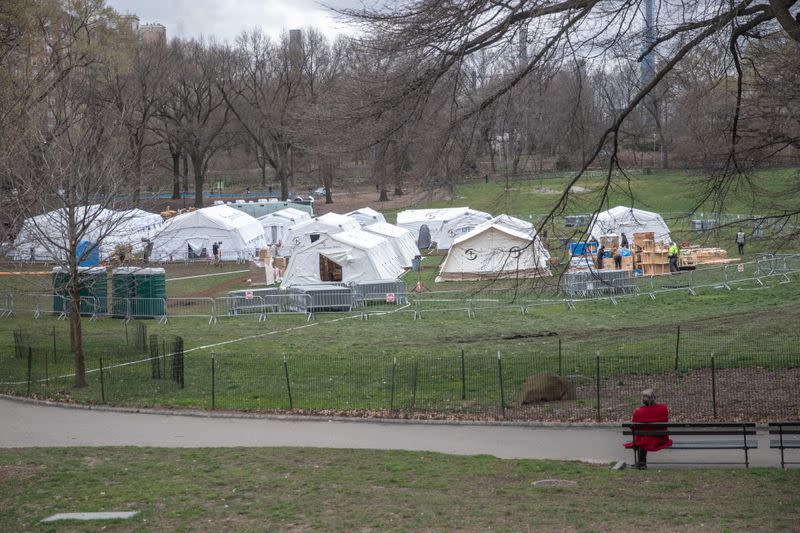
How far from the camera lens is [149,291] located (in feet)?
113

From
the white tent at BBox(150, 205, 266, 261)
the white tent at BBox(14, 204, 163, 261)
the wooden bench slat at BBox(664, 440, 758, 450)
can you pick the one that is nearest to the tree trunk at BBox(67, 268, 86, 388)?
the white tent at BBox(14, 204, 163, 261)

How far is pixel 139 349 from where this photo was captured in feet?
84.6

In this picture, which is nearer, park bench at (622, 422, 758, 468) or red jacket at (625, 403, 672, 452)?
park bench at (622, 422, 758, 468)

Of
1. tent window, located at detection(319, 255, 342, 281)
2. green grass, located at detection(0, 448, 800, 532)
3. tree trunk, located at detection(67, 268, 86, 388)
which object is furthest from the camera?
tent window, located at detection(319, 255, 342, 281)

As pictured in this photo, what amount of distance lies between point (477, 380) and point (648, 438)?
293 inches

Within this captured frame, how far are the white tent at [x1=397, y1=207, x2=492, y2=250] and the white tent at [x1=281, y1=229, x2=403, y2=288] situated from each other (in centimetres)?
1279

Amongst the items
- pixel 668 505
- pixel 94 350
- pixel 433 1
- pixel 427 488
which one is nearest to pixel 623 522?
pixel 668 505

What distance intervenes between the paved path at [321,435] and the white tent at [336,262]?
21.7 metres

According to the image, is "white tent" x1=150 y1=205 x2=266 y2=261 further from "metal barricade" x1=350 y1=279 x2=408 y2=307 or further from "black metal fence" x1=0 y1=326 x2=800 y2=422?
"black metal fence" x1=0 y1=326 x2=800 y2=422

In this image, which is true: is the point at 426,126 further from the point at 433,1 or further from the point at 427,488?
the point at 427,488

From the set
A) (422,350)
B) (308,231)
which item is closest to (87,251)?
(422,350)

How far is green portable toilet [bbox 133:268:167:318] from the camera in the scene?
34.1m

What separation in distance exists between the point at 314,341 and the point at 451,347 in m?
4.66

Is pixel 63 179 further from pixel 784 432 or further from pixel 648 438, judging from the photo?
pixel 784 432
